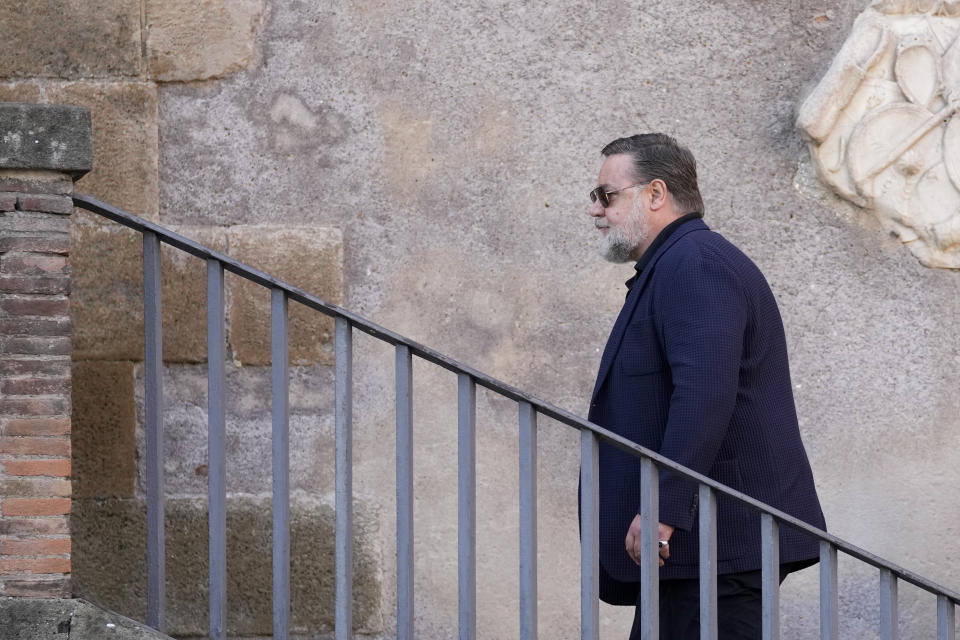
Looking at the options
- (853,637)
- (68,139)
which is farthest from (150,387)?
(853,637)

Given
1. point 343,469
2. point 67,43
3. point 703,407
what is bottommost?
point 343,469

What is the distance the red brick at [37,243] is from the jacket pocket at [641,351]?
127cm

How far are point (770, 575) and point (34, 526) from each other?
1.55 meters

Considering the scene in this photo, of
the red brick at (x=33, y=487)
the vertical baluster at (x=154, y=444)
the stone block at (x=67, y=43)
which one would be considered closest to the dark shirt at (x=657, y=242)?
the vertical baluster at (x=154, y=444)

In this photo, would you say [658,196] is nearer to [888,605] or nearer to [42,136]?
[888,605]

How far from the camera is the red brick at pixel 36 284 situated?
2756mm

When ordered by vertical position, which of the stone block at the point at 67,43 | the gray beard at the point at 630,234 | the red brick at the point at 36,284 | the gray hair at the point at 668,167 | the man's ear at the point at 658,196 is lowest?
the red brick at the point at 36,284

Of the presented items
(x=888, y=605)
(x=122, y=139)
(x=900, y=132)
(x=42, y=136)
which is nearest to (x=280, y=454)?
(x=42, y=136)

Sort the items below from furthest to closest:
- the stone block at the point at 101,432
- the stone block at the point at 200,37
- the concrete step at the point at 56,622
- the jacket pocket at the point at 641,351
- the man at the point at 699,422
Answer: the stone block at the point at 200,37, the stone block at the point at 101,432, the jacket pocket at the point at 641,351, the man at the point at 699,422, the concrete step at the point at 56,622

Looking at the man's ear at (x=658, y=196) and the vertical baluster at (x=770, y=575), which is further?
the man's ear at (x=658, y=196)

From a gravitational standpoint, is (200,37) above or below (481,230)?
above

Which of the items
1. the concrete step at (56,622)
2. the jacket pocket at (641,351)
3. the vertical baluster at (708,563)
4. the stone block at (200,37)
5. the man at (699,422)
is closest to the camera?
the vertical baluster at (708,563)

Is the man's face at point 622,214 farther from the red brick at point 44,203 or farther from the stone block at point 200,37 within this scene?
the stone block at point 200,37

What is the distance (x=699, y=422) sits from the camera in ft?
8.98
